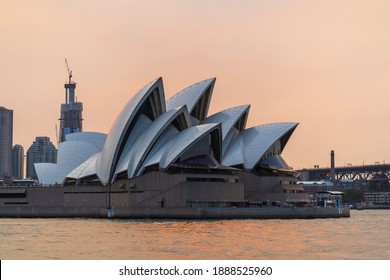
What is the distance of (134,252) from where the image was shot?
49.0m

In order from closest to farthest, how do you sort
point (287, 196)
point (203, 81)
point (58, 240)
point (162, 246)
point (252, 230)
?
point (162, 246) → point (58, 240) → point (252, 230) → point (203, 81) → point (287, 196)

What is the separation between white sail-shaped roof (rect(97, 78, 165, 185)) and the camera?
317ft

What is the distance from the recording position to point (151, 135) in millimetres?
96250

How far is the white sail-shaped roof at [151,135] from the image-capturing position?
96.1m

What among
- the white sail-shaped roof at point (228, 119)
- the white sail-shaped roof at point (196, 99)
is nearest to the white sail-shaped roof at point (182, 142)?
the white sail-shaped roof at point (196, 99)

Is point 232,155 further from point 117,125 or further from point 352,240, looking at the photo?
point 352,240

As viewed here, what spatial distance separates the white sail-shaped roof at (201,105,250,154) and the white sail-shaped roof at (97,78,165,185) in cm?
1128

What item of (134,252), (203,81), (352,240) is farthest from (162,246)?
(203,81)

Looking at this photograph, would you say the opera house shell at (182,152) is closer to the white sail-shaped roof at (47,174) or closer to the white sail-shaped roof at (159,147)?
the white sail-shaped roof at (159,147)

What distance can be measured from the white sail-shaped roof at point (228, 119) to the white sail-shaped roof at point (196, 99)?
191cm

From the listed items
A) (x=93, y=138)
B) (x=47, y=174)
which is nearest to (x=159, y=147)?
(x=93, y=138)

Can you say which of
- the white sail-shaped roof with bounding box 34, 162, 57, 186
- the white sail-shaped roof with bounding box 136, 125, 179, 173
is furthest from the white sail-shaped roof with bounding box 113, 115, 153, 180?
the white sail-shaped roof with bounding box 34, 162, 57, 186

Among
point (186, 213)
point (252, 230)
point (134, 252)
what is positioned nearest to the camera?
point (134, 252)

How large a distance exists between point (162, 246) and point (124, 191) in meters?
47.7
